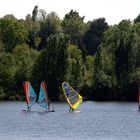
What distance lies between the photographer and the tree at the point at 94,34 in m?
155

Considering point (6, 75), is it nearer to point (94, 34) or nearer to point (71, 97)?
point (71, 97)

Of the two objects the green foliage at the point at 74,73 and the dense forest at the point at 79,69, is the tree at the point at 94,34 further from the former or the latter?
the green foliage at the point at 74,73

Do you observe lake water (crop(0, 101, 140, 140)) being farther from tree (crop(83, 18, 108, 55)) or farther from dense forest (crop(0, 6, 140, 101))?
tree (crop(83, 18, 108, 55))

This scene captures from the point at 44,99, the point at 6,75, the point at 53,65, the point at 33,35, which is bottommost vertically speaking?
the point at 44,99

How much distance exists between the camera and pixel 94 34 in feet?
518

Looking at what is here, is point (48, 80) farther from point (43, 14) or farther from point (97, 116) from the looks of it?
point (43, 14)

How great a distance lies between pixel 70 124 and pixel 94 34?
320ft

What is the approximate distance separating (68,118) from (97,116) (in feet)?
14.7

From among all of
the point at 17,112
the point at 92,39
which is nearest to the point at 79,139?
the point at 17,112

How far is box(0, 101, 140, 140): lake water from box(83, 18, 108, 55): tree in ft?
242

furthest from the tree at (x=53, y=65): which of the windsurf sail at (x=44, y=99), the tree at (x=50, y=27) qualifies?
the tree at (x=50, y=27)

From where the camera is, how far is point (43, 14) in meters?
189

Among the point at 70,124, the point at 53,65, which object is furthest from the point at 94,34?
the point at 70,124

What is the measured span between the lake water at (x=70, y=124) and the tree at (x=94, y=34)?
242 ft
